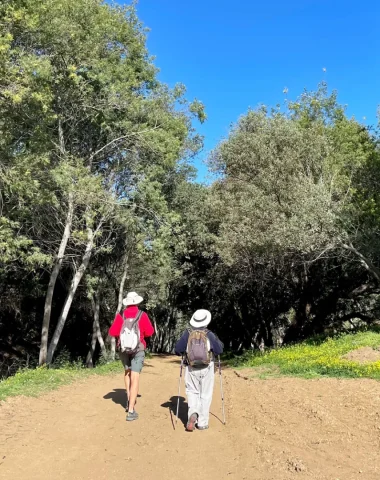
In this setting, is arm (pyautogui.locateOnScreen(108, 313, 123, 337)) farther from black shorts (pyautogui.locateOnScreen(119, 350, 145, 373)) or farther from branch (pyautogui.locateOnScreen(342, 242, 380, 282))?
branch (pyautogui.locateOnScreen(342, 242, 380, 282))

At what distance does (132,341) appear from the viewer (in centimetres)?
706

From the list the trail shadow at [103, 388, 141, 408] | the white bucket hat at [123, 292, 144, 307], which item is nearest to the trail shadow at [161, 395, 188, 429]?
the trail shadow at [103, 388, 141, 408]

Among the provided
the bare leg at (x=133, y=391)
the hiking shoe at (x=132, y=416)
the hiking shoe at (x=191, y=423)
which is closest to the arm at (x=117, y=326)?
the bare leg at (x=133, y=391)

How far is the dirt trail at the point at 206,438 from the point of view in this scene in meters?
4.80

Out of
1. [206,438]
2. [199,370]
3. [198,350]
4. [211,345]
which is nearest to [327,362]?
[211,345]

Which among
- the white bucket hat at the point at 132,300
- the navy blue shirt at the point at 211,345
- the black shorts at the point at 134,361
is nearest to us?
the navy blue shirt at the point at 211,345

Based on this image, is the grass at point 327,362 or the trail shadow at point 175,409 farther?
the grass at point 327,362

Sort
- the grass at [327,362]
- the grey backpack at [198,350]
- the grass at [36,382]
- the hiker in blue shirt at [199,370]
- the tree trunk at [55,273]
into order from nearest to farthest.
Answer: the hiker in blue shirt at [199,370] → the grey backpack at [198,350] → the grass at [36,382] → the grass at [327,362] → the tree trunk at [55,273]

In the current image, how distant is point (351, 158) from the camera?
17.5 meters

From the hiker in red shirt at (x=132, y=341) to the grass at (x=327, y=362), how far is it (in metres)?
4.65

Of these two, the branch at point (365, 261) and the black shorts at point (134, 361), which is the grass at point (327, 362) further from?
the black shorts at point (134, 361)

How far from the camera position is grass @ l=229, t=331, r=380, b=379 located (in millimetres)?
9906

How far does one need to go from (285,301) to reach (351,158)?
10.5 metres

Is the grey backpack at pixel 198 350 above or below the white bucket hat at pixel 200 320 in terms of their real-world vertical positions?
A: below
